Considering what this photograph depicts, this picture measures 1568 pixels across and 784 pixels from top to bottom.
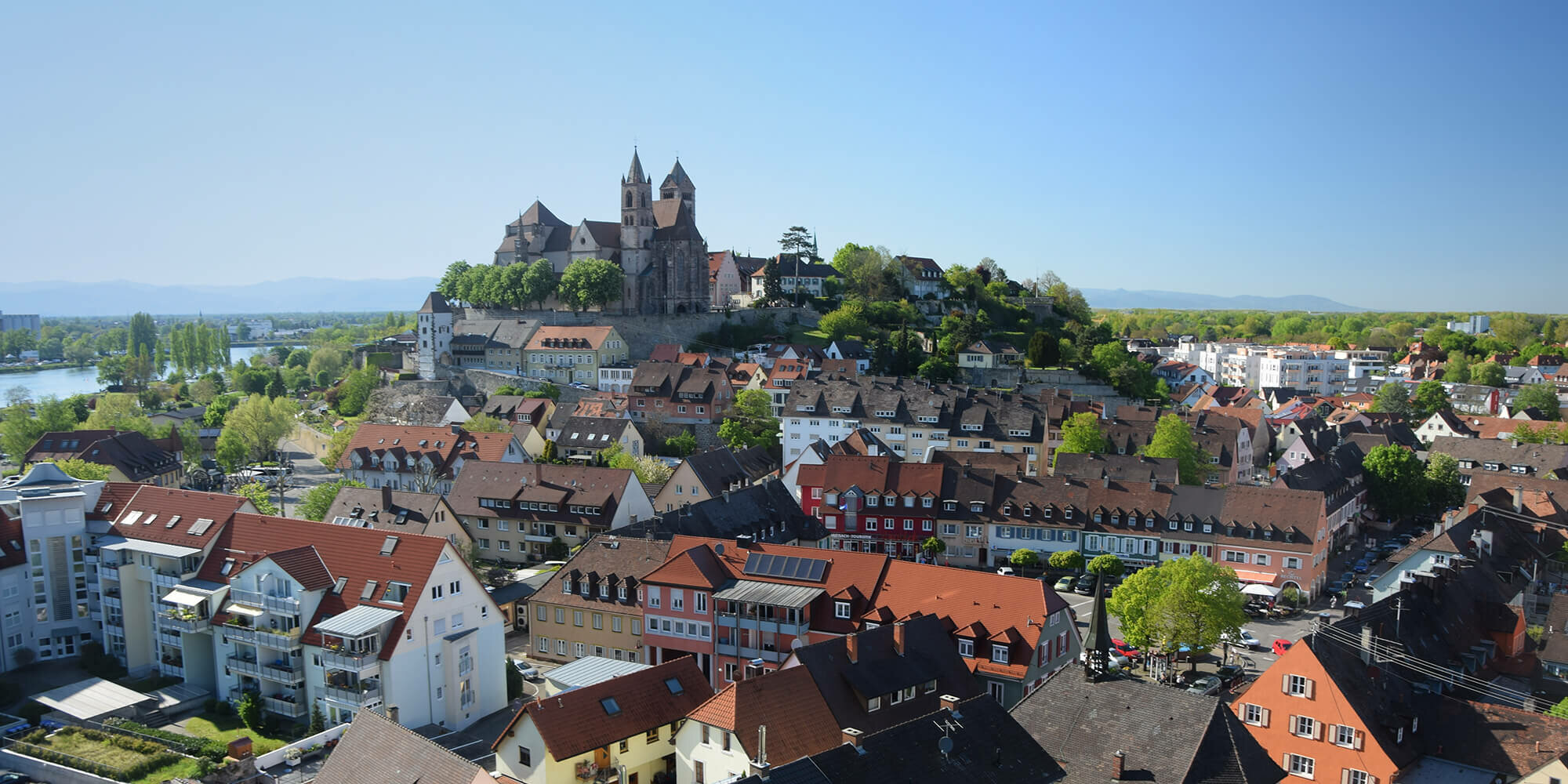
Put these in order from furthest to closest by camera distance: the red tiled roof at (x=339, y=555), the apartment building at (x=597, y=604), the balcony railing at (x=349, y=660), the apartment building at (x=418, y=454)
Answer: the apartment building at (x=418, y=454)
the apartment building at (x=597, y=604)
the red tiled roof at (x=339, y=555)
the balcony railing at (x=349, y=660)

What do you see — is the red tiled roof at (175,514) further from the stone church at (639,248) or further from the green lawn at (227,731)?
the stone church at (639,248)

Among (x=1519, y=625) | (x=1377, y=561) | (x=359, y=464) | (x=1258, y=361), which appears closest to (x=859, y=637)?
(x=1519, y=625)

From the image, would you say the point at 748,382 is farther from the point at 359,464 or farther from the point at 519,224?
the point at 519,224

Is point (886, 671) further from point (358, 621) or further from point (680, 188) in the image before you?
point (680, 188)

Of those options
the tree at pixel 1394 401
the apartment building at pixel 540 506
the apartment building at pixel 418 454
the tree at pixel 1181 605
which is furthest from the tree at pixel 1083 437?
the tree at pixel 1394 401

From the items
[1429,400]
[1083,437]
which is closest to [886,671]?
[1083,437]

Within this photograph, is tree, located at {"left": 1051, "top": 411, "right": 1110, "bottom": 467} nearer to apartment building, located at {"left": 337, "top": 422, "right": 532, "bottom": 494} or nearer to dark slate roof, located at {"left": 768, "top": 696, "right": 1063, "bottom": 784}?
apartment building, located at {"left": 337, "top": 422, "right": 532, "bottom": 494}

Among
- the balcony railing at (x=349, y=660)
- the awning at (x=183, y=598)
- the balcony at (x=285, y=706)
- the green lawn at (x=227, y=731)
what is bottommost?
the green lawn at (x=227, y=731)
